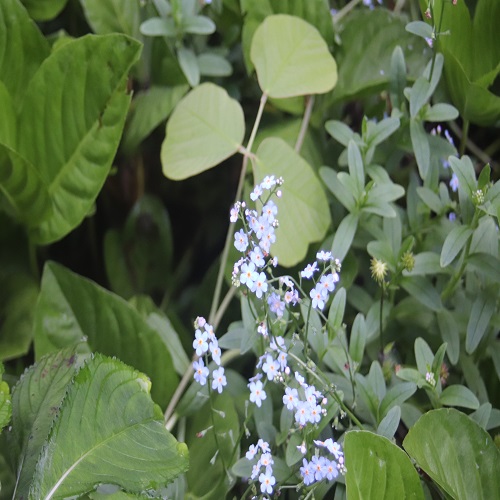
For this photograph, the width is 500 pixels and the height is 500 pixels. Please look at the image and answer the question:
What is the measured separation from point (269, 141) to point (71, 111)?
23 centimetres

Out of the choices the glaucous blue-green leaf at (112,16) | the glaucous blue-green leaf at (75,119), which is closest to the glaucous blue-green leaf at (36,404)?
the glaucous blue-green leaf at (75,119)

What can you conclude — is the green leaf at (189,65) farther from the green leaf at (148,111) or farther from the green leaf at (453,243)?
the green leaf at (453,243)

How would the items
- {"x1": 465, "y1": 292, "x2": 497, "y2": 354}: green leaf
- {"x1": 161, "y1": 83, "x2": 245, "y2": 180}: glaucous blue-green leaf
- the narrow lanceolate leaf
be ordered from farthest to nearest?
{"x1": 161, "y1": 83, "x2": 245, "y2": 180}: glaucous blue-green leaf < {"x1": 465, "y1": 292, "x2": 497, "y2": 354}: green leaf < the narrow lanceolate leaf

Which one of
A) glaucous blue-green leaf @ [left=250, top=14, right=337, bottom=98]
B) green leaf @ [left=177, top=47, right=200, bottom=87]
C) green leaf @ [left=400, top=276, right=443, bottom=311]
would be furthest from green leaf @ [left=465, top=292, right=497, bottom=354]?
green leaf @ [left=177, top=47, right=200, bottom=87]

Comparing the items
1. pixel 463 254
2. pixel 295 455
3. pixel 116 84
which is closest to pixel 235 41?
pixel 116 84

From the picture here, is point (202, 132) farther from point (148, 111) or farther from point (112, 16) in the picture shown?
point (112, 16)

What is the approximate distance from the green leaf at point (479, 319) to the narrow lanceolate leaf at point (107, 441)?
30 cm

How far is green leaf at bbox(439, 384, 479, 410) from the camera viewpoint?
63 centimetres

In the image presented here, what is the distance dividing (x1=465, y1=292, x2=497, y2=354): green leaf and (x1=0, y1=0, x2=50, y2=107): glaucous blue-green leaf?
57cm

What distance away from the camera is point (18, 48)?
81 cm

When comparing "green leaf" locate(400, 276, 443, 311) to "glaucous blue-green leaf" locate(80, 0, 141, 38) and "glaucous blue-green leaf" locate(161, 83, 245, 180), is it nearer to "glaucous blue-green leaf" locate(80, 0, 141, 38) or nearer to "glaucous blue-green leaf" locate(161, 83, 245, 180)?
"glaucous blue-green leaf" locate(161, 83, 245, 180)

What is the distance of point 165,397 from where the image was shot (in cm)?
77

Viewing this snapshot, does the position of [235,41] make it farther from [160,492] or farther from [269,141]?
[160,492]

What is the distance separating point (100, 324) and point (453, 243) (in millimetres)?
396
